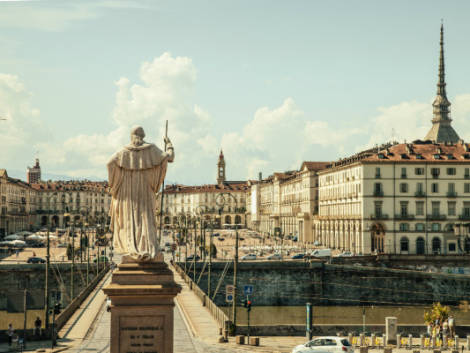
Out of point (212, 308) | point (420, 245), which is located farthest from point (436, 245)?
point (212, 308)

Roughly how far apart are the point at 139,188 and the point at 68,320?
31.8 metres

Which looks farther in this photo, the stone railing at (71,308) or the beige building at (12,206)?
the beige building at (12,206)

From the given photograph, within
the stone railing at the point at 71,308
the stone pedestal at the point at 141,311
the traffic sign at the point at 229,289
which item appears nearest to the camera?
the stone pedestal at the point at 141,311

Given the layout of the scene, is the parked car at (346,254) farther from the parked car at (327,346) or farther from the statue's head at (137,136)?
the statue's head at (137,136)

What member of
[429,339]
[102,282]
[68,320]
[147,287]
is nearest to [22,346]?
[68,320]

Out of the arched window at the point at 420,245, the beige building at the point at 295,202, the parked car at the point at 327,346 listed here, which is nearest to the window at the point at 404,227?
the arched window at the point at 420,245

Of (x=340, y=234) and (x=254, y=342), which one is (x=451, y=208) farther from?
(x=254, y=342)

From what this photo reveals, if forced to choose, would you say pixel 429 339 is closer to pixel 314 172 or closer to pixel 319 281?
pixel 319 281

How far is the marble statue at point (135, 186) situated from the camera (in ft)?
57.1

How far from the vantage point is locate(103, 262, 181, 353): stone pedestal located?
16.3 meters

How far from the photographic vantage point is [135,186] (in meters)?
17.5

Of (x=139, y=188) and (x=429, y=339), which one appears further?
(x=429, y=339)

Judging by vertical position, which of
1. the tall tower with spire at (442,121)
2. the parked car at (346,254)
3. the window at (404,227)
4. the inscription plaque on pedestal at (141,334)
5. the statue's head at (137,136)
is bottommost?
the parked car at (346,254)

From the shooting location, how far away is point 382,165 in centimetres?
10631
